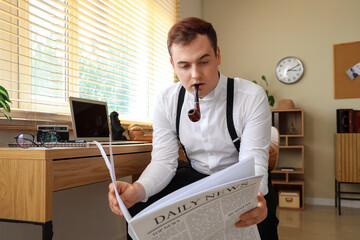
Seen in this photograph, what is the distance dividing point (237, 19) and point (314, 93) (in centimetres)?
133

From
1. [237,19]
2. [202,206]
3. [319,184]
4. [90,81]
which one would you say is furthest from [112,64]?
[319,184]

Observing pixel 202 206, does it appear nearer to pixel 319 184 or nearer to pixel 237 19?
pixel 319 184

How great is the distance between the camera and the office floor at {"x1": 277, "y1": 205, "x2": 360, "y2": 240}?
103 inches

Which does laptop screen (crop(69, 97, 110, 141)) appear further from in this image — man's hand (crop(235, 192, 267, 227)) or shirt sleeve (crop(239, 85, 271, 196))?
man's hand (crop(235, 192, 267, 227))

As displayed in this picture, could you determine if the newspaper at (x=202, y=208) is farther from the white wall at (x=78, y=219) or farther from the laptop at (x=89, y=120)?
the white wall at (x=78, y=219)

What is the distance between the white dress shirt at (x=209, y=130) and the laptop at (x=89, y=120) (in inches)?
14.0

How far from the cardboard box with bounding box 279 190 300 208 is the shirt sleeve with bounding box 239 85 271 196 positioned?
8.35ft

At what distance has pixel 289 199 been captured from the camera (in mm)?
3562

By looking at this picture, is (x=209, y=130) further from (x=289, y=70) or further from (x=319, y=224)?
(x=289, y=70)

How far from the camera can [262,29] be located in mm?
4047

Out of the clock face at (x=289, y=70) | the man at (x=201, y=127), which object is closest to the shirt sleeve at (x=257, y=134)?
the man at (x=201, y=127)

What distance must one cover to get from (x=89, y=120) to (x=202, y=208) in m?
1.17

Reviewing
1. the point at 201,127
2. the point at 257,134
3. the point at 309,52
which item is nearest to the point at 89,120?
the point at 201,127

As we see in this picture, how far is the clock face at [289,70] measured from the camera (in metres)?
3.84
